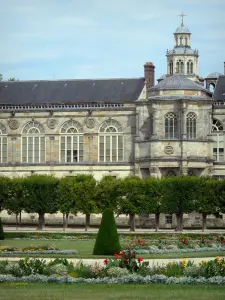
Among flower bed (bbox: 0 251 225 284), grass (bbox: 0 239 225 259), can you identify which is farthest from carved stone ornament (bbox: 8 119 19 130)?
flower bed (bbox: 0 251 225 284)

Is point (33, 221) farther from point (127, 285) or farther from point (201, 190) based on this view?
point (127, 285)

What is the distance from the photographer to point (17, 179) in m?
79.2

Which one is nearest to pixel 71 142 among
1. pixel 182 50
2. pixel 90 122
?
pixel 90 122

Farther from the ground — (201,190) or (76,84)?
(76,84)

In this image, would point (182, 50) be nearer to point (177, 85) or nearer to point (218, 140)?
point (218, 140)

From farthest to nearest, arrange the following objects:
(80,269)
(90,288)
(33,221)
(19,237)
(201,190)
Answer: (33,221) < (201,190) < (19,237) < (80,269) < (90,288)

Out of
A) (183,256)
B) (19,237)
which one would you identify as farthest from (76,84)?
(183,256)

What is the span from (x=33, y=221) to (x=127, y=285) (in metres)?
55.4

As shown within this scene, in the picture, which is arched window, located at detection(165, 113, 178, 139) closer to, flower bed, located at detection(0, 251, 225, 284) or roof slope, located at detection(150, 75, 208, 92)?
roof slope, located at detection(150, 75, 208, 92)

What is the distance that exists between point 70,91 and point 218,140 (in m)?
13.6

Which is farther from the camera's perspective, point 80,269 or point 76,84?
point 76,84

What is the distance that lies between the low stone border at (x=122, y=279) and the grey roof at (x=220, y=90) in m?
56.5

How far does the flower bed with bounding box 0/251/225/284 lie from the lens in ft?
110

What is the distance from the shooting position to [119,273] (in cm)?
3425
